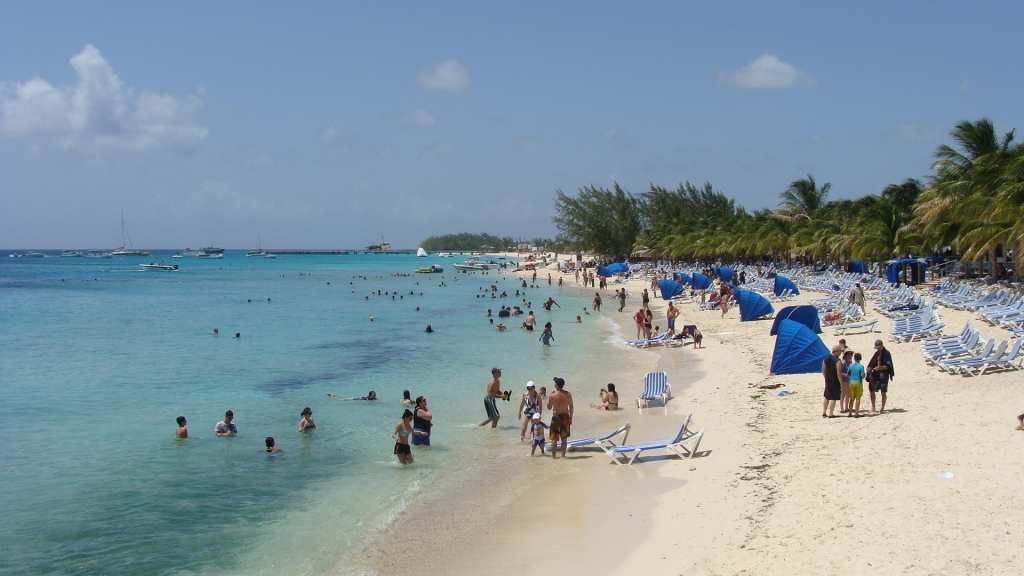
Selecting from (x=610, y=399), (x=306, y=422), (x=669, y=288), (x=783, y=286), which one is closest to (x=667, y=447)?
(x=610, y=399)

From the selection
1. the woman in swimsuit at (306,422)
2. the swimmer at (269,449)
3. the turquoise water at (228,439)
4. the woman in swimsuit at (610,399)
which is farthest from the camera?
the woman in swimsuit at (610,399)

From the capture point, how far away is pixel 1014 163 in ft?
79.6

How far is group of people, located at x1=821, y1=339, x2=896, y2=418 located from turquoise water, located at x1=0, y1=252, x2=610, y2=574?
16.8 ft

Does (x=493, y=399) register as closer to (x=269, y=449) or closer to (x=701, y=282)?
(x=269, y=449)

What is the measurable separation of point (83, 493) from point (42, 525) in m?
1.23

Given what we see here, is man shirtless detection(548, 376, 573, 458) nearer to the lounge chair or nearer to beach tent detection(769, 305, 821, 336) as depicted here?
the lounge chair

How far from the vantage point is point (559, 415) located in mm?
11109

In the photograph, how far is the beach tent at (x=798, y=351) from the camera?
14.3m

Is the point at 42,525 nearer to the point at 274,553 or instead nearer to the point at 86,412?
the point at 274,553

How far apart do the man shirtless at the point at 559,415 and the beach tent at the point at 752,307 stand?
16.2 metres

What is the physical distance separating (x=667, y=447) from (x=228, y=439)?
7870 millimetres

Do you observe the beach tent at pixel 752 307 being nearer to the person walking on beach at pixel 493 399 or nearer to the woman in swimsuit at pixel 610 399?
the woman in swimsuit at pixel 610 399

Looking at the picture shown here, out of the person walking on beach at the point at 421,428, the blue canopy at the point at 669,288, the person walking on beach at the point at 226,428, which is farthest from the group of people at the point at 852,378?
the blue canopy at the point at 669,288

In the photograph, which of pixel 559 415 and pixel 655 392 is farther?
pixel 655 392
